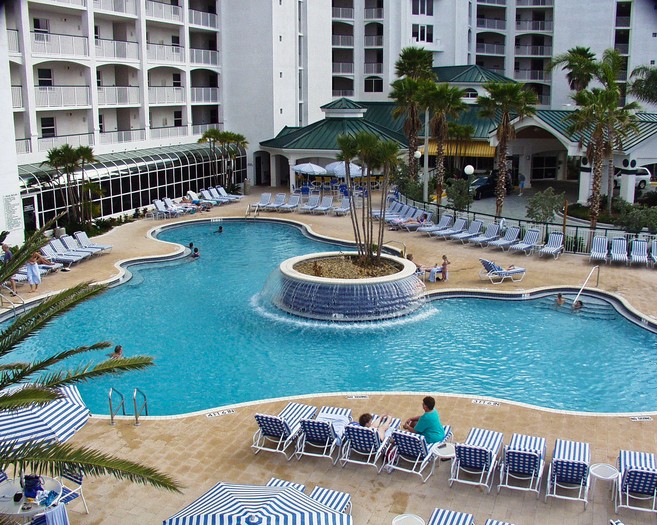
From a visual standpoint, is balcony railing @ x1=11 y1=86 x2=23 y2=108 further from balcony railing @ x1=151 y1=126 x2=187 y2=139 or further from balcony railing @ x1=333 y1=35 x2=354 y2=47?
balcony railing @ x1=333 y1=35 x2=354 y2=47

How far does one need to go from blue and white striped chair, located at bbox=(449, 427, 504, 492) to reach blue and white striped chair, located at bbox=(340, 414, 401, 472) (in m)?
1.16

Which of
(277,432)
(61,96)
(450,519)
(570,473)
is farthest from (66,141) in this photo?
(450,519)

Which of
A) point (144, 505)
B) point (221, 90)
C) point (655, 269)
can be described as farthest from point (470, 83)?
point (144, 505)

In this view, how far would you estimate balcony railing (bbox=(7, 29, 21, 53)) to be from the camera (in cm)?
3111

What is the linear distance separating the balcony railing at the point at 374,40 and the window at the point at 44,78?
1108 inches

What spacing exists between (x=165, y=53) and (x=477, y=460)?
116ft

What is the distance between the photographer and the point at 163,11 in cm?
4147

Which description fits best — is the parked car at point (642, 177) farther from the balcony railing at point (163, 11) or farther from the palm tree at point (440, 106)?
the balcony railing at point (163, 11)

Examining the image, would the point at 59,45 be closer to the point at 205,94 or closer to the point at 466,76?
the point at 205,94

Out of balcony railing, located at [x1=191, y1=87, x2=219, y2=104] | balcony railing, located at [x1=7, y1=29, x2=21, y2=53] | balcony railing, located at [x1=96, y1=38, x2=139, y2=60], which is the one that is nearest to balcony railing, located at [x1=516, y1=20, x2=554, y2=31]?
balcony railing, located at [x1=191, y1=87, x2=219, y2=104]

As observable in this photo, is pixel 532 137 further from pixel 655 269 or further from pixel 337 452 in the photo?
pixel 337 452

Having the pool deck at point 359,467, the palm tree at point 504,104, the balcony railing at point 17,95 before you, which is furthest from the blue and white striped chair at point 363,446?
the balcony railing at point 17,95

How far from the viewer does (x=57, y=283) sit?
24.0 m

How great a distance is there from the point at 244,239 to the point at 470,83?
2429 centimetres
